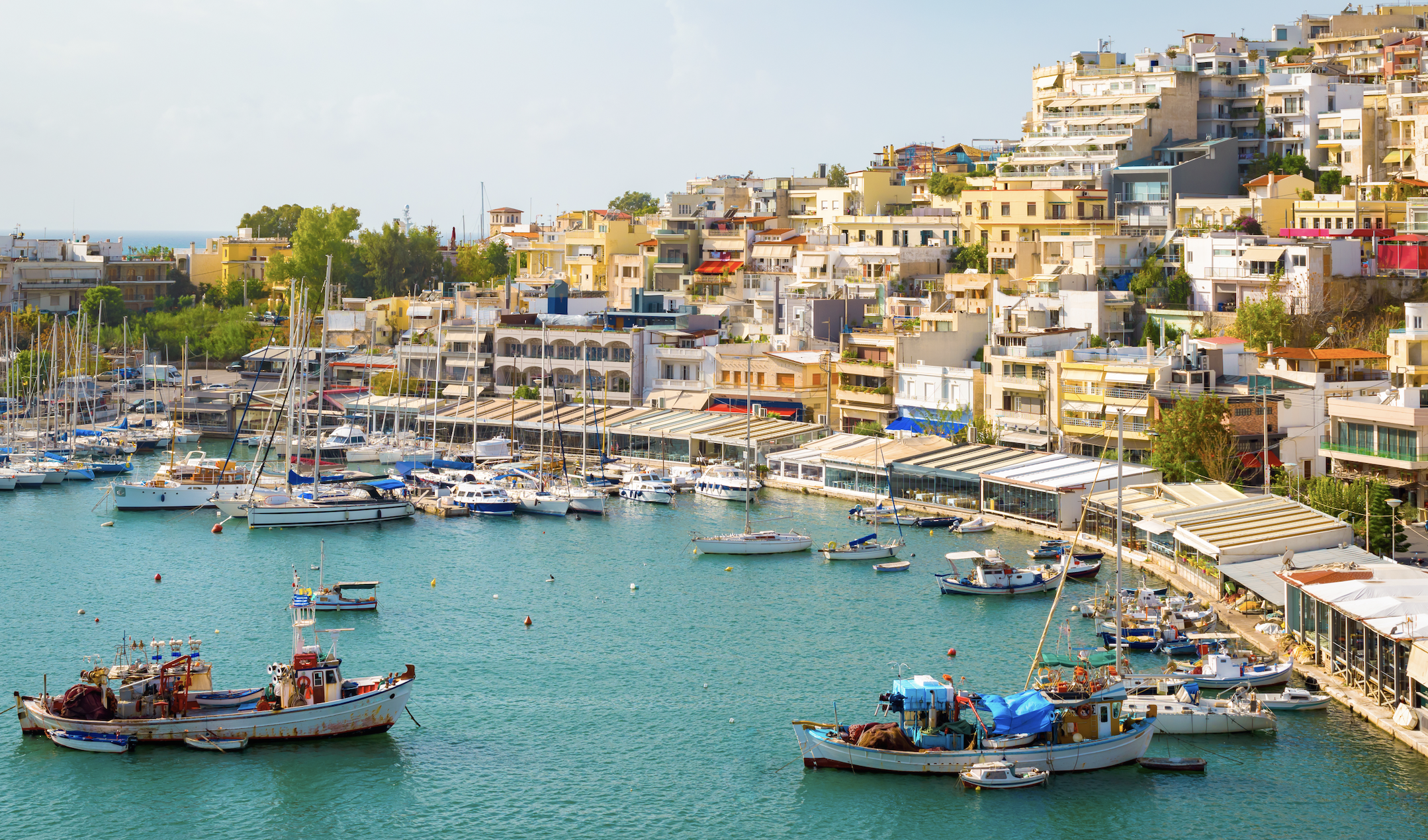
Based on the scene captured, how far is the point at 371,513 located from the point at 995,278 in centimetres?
3344

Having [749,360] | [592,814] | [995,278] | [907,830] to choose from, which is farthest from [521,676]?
[995,278]

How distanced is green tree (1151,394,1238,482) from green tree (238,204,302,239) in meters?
101

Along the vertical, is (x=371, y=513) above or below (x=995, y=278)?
below

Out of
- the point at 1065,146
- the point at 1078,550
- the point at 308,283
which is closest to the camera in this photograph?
the point at 1078,550

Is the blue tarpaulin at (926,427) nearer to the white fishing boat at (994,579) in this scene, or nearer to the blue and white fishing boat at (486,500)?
the blue and white fishing boat at (486,500)

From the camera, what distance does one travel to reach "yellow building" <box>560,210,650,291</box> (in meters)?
105

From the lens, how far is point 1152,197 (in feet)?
272

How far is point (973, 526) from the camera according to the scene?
57781 millimetres

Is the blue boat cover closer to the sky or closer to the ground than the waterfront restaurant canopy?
closer to the ground

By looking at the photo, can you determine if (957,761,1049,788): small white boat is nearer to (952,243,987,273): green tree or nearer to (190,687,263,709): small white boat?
(190,687,263,709): small white boat

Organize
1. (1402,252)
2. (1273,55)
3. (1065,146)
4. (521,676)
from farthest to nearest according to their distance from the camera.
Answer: (1273,55), (1065,146), (1402,252), (521,676)

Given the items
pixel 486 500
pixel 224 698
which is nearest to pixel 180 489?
pixel 486 500

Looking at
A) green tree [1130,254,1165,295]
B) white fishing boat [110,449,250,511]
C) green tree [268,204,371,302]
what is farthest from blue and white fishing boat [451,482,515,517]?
green tree [268,204,371,302]

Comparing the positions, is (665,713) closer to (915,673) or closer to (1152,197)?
(915,673)
